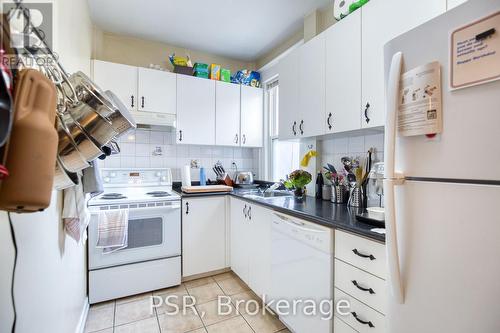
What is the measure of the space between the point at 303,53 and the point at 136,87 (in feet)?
5.54

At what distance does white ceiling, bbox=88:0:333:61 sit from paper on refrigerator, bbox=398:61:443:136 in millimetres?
1751

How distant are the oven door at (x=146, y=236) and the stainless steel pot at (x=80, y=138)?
5.19ft

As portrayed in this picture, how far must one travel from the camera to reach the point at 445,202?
695 mm

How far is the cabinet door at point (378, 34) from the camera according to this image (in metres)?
1.25

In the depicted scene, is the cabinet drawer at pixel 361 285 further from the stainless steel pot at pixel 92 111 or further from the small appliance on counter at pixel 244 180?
the small appliance on counter at pixel 244 180

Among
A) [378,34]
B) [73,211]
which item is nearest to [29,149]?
[73,211]

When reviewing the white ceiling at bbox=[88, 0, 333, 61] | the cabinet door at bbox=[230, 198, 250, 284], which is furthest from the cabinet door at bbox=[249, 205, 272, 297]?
the white ceiling at bbox=[88, 0, 333, 61]

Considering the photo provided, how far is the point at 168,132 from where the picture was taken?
292 cm

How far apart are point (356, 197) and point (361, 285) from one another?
72 centimetres

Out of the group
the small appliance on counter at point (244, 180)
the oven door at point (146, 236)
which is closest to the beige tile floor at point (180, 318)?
the oven door at point (146, 236)

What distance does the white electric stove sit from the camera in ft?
6.64

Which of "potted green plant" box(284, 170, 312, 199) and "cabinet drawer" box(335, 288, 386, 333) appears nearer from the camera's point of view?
"cabinet drawer" box(335, 288, 386, 333)

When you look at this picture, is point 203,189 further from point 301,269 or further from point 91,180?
point 301,269

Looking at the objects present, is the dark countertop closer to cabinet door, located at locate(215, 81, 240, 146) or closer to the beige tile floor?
the beige tile floor
